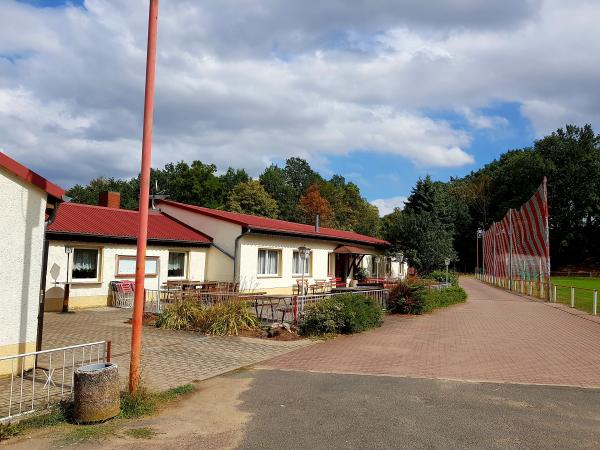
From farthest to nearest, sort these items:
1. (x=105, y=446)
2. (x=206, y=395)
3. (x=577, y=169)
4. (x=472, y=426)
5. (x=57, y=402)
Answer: (x=577, y=169)
(x=206, y=395)
(x=57, y=402)
(x=472, y=426)
(x=105, y=446)

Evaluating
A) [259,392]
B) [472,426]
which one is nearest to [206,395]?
[259,392]

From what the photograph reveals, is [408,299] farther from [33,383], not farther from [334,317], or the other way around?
[33,383]

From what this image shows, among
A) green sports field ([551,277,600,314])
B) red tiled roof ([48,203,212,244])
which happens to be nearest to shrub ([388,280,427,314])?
green sports field ([551,277,600,314])

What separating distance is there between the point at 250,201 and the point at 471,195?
42.6 metres

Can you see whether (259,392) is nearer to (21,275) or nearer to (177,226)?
(21,275)

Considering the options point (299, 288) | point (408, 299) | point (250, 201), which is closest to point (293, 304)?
point (408, 299)

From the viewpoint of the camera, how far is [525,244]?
30.7 metres

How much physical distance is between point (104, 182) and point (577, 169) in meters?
71.6

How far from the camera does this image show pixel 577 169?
74.6 m

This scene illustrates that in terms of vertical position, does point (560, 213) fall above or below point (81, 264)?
above

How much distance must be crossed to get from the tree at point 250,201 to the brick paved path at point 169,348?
44.7m

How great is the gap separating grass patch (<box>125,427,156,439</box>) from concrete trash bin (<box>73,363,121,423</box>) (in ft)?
1.41

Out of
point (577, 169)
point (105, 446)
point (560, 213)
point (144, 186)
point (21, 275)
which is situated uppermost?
point (577, 169)

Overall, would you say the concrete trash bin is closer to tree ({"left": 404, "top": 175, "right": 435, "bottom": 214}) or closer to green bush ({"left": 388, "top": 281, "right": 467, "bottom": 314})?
green bush ({"left": 388, "top": 281, "right": 467, "bottom": 314})
